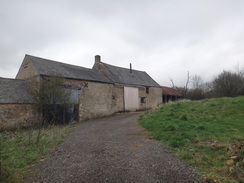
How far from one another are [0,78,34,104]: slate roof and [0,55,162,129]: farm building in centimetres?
15

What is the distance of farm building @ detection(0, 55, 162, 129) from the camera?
50.2ft

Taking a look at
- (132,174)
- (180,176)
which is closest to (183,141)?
(180,176)

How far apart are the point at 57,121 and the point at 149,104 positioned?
15.2 m

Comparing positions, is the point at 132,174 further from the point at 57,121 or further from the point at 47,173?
the point at 57,121

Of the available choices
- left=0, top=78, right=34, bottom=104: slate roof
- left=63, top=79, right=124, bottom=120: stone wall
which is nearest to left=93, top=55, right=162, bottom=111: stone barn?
left=63, top=79, right=124, bottom=120: stone wall

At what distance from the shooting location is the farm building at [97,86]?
15.3 m

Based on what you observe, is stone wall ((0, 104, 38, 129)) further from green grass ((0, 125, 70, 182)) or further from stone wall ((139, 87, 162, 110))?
stone wall ((139, 87, 162, 110))

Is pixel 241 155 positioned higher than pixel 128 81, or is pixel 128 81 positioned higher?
pixel 128 81

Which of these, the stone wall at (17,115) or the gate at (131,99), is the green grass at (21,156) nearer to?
the stone wall at (17,115)

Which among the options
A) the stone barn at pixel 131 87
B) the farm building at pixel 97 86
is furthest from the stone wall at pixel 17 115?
the stone barn at pixel 131 87

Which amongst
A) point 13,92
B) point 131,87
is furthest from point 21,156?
point 131,87

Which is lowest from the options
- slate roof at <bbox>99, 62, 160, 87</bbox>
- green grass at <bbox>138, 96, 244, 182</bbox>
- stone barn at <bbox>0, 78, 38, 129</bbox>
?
green grass at <bbox>138, 96, 244, 182</bbox>

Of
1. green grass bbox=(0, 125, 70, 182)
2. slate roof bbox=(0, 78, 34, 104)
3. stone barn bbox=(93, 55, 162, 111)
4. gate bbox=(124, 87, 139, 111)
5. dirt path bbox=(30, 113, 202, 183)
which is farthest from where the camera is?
gate bbox=(124, 87, 139, 111)

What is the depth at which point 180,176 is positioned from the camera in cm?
363
